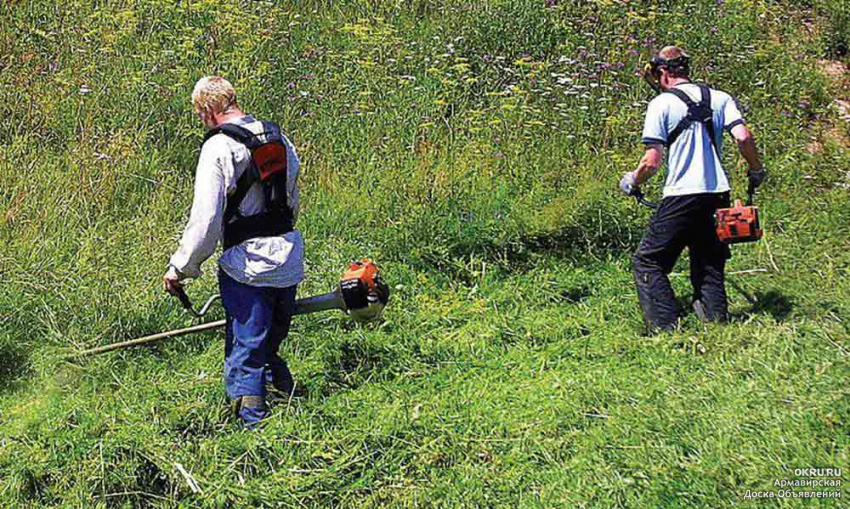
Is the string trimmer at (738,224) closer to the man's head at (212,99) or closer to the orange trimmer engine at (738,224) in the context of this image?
the orange trimmer engine at (738,224)

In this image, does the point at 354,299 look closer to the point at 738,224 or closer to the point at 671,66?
the point at 738,224

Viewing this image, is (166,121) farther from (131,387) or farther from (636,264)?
(636,264)

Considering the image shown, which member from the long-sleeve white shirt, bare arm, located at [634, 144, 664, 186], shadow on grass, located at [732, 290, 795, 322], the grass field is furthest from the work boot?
shadow on grass, located at [732, 290, 795, 322]

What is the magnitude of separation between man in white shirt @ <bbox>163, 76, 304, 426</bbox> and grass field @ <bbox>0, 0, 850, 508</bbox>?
1.23 feet

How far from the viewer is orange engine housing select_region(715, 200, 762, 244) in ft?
16.1

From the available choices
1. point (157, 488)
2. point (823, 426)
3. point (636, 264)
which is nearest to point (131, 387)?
point (157, 488)

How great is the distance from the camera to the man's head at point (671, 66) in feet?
16.9

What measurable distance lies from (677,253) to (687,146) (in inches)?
25.1

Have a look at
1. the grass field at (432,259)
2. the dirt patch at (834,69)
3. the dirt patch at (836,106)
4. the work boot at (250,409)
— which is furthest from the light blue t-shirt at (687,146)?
the dirt patch at (834,69)

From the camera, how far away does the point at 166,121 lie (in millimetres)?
7531

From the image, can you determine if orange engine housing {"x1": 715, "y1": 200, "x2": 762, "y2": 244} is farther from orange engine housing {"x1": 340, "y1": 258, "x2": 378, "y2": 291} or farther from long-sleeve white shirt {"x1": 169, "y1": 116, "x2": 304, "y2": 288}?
long-sleeve white shirt {"x1": 169, "y1": 116, "x2": 304, "y2": 288}

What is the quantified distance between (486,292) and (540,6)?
4505 millimetres

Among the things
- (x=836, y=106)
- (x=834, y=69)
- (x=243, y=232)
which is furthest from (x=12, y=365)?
(x=834, y=69)

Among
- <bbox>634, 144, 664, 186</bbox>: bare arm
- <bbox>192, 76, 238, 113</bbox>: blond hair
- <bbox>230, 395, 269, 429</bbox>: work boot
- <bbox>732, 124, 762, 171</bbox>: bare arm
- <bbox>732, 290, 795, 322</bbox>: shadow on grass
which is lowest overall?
<bbox>230, 395, 269, 429</bbox>: work boot
